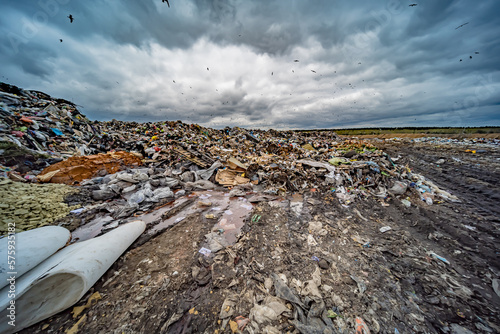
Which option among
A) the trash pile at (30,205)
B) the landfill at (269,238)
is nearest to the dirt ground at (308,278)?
the landfill at (269,238)

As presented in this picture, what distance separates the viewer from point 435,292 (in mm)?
2121

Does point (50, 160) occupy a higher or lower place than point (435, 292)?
higher

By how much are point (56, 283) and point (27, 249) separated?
757 mm

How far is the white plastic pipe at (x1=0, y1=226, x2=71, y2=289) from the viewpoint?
1799 mm

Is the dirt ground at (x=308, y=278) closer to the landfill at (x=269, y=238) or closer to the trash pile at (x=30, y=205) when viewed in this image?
the landfill at (x=269, y=238)

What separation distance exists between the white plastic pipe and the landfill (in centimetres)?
74

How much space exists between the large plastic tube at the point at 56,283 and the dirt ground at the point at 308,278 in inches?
5.3

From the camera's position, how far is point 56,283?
5.90 feet

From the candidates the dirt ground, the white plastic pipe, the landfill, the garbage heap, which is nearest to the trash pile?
the landfill

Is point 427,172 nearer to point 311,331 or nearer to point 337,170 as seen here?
point 337,170

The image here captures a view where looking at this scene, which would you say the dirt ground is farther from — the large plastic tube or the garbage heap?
the garbage heap

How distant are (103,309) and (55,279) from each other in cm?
65

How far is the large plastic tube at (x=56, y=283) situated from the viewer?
1607 mm

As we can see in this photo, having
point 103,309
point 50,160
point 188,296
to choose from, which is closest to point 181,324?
point 188,296
